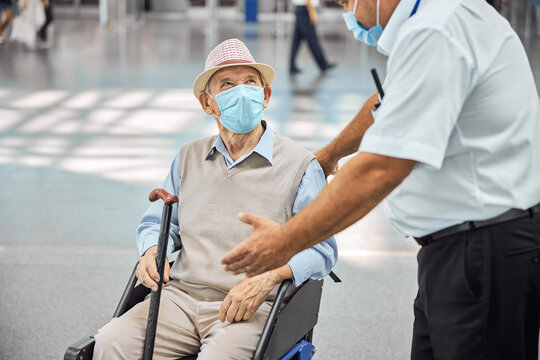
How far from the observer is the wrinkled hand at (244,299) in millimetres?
2215

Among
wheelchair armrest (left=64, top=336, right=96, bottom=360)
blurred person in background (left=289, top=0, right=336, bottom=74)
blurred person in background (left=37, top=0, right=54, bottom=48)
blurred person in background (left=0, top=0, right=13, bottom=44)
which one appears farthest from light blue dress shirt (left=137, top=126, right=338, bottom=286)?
blurred person in background (left=0, top=0, right=13, bottom=44)

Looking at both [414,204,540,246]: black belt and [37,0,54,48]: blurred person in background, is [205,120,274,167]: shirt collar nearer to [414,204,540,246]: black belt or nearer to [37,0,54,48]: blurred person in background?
[414,204,540,246]: black belt

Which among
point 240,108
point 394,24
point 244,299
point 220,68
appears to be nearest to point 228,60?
point 220,68

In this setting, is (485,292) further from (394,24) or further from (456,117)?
(394,24)

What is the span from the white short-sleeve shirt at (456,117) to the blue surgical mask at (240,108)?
0.77m

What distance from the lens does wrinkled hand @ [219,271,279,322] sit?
2215 mm

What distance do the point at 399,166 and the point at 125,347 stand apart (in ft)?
3.54

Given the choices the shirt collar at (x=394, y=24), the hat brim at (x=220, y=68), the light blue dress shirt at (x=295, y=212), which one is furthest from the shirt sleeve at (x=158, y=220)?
the shirt collar at (x=394, y=24)

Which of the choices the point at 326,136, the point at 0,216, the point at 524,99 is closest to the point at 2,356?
the point at 0,216

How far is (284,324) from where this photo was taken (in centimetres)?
218

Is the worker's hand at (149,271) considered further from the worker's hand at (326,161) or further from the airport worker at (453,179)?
the airport worker at (453,179)

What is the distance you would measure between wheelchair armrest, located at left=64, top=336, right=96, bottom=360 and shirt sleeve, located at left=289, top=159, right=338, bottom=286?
1.99 ft

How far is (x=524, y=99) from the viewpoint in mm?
1646

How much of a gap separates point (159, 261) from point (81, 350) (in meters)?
0.32
